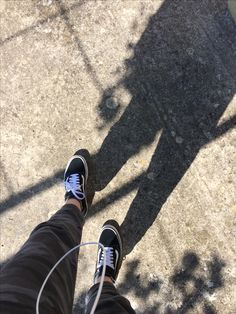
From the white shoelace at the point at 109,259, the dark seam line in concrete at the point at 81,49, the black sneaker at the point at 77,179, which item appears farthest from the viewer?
the dark seam line in concrete at the point at 81,49

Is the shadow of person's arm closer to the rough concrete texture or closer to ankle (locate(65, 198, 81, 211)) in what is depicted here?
the rough concrete texture

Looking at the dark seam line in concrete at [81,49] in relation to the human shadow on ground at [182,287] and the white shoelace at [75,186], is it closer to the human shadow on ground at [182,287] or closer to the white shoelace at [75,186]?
the white shoelace at [75,186]

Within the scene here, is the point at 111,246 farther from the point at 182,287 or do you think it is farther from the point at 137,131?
the point at 137,131

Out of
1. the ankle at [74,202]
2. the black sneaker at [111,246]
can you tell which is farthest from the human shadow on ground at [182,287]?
the ankle at [74,202]

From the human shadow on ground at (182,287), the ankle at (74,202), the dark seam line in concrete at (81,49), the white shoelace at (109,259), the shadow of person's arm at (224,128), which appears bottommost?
the human shadow on ground at (182,287)

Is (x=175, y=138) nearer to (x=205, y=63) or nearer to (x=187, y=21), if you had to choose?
(x=205, y=63)

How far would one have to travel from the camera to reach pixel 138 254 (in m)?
3.04

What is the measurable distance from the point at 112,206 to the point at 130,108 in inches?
28.9

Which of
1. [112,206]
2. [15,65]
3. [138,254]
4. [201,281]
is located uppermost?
[15,65]

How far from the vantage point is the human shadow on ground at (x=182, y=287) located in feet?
9.67

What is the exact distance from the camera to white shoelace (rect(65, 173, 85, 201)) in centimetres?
301

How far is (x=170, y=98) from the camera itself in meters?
3.14

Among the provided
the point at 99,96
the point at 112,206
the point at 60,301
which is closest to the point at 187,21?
the point at 99,96

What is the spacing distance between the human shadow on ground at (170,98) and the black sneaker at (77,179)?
0.14 m
